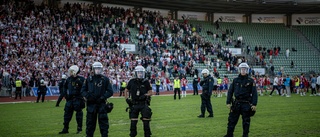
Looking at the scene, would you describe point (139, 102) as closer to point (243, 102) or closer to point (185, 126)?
point (243, 102)

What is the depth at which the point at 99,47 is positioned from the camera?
40375 millimetres

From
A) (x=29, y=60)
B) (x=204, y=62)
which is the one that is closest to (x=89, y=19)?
(x=29, y=60)

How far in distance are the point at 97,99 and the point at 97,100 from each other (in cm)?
3

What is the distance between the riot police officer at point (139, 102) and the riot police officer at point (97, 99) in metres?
0.66

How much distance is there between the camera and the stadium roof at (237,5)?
53938 mm

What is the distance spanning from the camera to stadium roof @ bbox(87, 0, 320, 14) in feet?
177

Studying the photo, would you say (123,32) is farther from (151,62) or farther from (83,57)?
(83,57)

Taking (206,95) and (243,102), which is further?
(206,95)

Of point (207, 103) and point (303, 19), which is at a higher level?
point (303, 19)

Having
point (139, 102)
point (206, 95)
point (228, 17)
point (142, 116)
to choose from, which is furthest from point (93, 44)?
point (142, 116)

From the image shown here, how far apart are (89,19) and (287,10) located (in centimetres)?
3410

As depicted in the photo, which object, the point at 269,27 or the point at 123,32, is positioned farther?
the point at 269,27

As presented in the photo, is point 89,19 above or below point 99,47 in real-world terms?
above

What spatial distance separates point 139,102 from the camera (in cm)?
1096
